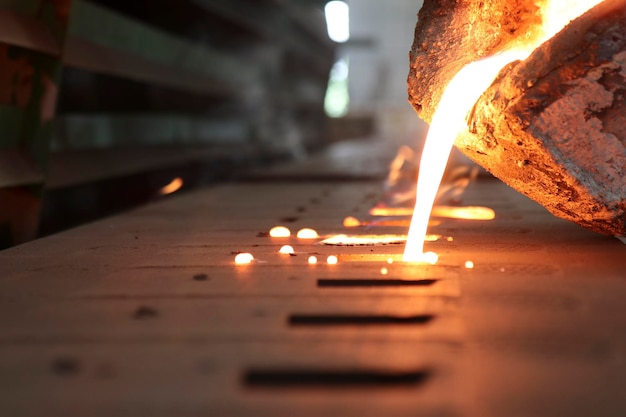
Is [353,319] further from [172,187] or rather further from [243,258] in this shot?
[172,187]

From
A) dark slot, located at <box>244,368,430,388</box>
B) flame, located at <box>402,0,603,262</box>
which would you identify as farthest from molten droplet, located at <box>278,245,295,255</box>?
dark slot, located at <box>244,368,430,388</box>

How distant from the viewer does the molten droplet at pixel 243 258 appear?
1.48m

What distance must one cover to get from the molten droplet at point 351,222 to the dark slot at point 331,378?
1212mm

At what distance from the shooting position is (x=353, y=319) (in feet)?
3.49

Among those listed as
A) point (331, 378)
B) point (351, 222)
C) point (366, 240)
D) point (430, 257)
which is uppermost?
point (351, 222)

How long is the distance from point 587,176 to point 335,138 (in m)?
9.03

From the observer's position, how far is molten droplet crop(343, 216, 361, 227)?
206 centimetres

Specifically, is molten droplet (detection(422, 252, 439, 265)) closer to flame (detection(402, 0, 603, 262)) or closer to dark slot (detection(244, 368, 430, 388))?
flame (detection(402, 0, 603, 262))

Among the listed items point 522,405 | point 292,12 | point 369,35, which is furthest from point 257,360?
point 369,35

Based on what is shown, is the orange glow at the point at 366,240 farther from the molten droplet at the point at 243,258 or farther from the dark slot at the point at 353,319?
the dark slot at the point at 353,319

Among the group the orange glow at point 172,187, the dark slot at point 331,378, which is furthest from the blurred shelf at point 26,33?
the orange glow at point 172,187

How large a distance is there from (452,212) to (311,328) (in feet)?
4.51

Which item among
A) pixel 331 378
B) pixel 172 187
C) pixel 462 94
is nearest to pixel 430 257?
pixel 462 94

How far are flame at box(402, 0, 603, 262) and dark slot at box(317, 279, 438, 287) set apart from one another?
232mm
